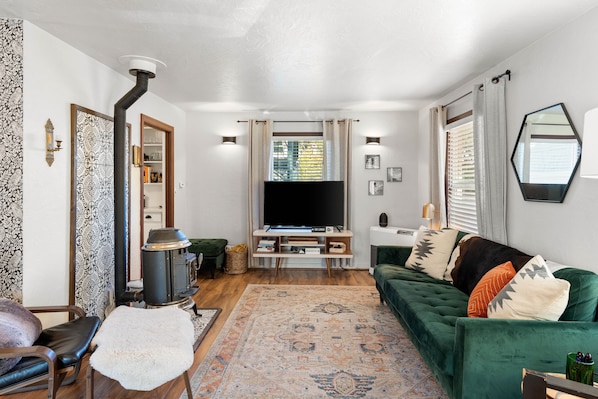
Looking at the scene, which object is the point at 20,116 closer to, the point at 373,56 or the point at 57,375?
the point at 57,375

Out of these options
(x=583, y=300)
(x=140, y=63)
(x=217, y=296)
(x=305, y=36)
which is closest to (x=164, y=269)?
(x=217, y=296)

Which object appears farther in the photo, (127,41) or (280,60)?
(280,60)

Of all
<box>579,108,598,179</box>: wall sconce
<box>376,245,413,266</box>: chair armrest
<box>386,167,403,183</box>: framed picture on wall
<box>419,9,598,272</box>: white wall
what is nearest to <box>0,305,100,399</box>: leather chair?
<box>579,108,598,179</box>: wall sconce

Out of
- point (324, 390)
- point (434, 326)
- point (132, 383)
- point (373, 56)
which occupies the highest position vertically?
point (373, 56)

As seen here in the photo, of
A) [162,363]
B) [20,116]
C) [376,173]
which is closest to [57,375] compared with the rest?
[162,363]

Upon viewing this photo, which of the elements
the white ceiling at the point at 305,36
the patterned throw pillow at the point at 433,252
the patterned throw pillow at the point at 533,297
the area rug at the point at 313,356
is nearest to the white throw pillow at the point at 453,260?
the patterned throw pillow at the point at 433,252

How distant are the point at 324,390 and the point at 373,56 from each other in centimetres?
273

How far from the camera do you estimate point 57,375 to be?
1926 millimetres

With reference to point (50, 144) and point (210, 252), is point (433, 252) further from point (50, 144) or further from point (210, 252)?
point (50, 144)

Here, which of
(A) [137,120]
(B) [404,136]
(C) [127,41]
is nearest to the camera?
(C) [127,41]

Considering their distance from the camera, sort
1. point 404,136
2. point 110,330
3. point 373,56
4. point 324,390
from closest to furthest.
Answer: point 110,330
point 324,390
point 373,56
point 404,136

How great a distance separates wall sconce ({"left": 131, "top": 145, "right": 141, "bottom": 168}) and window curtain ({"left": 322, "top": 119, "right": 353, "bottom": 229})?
2696 mm

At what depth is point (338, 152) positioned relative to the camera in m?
5.51

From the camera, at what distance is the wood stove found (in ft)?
10.9
